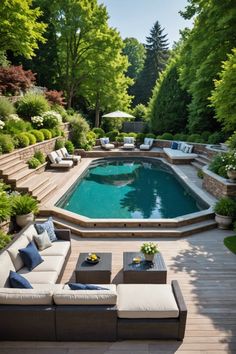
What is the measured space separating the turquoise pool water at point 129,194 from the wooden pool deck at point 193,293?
7.51 ft

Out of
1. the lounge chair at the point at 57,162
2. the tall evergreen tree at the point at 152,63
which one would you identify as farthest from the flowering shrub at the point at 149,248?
the tall evergreen tree at the point at 152,63

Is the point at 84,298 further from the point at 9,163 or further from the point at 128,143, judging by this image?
the point at 128,143

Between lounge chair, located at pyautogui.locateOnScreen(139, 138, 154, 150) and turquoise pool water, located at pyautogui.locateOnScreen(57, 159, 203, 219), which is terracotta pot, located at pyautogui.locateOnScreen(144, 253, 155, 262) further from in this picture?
lounge chair, located at pyautogui.locateOnScreen(139, 138, 154, 150)

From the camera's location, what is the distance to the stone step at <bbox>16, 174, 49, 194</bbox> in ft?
29.9

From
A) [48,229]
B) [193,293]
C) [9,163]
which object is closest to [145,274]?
[193,293]

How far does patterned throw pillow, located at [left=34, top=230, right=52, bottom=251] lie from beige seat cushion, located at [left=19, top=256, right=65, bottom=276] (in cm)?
35

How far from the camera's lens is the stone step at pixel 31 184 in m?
9.11

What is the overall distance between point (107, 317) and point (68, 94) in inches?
908

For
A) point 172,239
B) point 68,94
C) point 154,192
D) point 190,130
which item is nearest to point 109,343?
point 172,239

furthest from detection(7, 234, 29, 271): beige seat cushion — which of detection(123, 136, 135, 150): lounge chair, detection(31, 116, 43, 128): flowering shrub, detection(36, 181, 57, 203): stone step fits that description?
detection(123, 136, 135, 150): lounge chair

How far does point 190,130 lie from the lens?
66.6 feet

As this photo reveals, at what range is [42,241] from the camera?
575 centimetres

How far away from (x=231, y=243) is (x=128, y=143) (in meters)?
15.2

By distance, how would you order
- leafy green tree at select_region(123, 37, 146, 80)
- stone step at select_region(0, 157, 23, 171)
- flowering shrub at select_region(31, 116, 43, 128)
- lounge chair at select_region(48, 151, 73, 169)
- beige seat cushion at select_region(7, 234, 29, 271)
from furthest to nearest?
leafy green tree at select_region(123, 37, 146, 80) < flowering shrub at select_region(31, 116, 43, 128) < lounge chair at select_region(48, 151, 73, 169) < stone step at select_region(0, 157, 23, 171) < beige seat cushion at select_region(7, 234, 29, 271)
